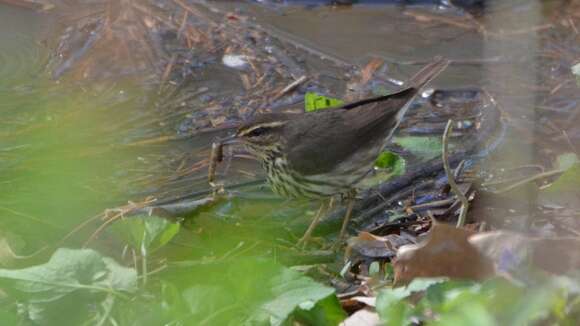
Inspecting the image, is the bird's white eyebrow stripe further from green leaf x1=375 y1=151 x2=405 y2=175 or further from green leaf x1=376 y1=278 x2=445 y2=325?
green leaf x1=376 y1=278 x2=445 y2=325

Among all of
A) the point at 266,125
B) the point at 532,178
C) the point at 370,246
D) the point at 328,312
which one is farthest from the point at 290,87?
the point at 328,312

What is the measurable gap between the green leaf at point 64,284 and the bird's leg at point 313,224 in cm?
148

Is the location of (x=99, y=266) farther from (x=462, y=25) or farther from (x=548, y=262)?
(x=462, y=25)

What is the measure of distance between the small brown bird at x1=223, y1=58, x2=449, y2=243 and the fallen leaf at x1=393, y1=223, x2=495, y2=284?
85.1 inches

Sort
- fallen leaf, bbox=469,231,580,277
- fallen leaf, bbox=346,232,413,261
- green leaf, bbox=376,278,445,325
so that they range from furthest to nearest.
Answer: fallen leaf, bbox=346,232,413,261
fallen leaf, bbox=469,231,580,277
green leaf, bbox=376,278,445,325

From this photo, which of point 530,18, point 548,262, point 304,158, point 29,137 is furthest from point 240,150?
point 548,262

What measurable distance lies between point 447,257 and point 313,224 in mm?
2112

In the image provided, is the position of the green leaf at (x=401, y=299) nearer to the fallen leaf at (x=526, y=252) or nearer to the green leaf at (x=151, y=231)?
the fallen leaf at (x=526, y=252)

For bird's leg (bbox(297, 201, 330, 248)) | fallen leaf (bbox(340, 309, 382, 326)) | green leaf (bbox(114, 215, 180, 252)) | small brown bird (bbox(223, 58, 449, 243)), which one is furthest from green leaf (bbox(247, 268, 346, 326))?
small brown bird (bbox(223, 58, 449, 243))

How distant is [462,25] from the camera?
355 inches

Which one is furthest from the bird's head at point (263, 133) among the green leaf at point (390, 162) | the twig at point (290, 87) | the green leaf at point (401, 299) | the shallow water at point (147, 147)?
the green leaf at point (401, 299)

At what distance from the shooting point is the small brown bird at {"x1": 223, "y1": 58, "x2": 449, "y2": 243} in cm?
634

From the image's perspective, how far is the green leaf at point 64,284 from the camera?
4230mm

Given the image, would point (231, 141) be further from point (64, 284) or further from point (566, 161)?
point (64, 284)
